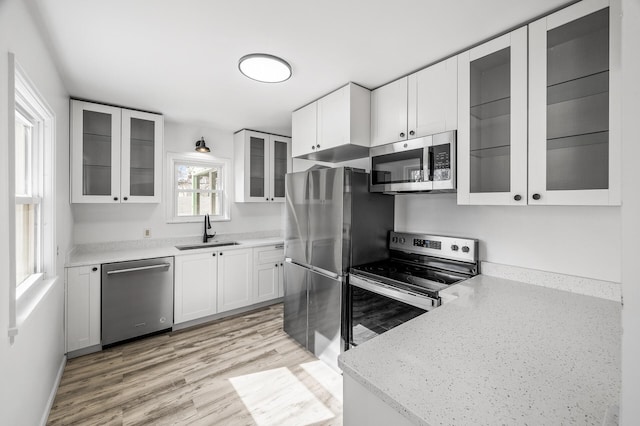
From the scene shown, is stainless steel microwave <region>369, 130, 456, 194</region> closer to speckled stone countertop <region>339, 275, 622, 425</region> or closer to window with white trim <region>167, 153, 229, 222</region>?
speckled stone countertop <region>339, 275, 622, 425</region>

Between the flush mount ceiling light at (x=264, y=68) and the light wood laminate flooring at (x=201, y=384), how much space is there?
241cm

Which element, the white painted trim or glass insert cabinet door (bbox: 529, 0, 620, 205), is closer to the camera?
glass insert cabinet door (bbox: 529, 0, 620, 205)

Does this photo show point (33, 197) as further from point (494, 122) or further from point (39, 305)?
point (494, 122)

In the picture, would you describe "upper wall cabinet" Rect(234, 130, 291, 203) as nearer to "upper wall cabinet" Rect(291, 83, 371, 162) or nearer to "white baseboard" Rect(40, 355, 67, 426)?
"upper wall cabinet" Rect(291, 83, 371, 162)

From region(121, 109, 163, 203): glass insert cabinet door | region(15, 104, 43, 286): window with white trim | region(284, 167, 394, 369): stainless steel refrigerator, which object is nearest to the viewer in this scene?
region(15, 104, 43, 286): window with white trim

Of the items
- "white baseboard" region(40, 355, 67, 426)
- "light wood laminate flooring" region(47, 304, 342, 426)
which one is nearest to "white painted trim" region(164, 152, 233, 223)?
"light wood laminate flooring" region(47, 304, 342, 426)

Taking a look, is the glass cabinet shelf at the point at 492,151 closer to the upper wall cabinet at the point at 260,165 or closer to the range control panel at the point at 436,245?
the range control panel at the point at 436,245

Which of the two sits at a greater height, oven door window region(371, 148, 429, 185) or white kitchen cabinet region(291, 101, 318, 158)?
white kitchen cabinet region(291, 101, 318, 158)

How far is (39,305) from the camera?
1.62 metres

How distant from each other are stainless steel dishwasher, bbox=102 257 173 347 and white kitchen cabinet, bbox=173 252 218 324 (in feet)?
0.27

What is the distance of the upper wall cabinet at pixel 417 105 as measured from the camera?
189 cm

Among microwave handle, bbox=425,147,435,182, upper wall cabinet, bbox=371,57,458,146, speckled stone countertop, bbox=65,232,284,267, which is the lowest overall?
speckled stone countertop, bbox=65,232,284,267

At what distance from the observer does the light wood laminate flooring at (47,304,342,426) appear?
A: 72.9 inches

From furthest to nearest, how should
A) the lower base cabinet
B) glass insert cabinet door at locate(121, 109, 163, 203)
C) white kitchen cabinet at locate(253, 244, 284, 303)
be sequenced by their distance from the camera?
1. white kitchen cabinet at locate(253, 244, 284, 303)
2. the lower base cabinet
3. glass insert cabinet door at locate(121, 109, 163, 203)
